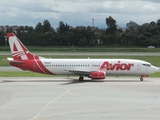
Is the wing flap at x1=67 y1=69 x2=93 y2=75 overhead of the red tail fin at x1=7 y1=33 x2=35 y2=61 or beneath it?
beneath

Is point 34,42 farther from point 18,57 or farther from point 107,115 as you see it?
point 107,115

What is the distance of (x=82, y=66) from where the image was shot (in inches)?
1705

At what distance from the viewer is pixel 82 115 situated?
19.9 meters

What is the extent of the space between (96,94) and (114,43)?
4924 inches

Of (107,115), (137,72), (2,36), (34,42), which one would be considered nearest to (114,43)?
(34,42)

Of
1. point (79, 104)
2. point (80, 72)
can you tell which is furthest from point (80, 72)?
point (79, 104)

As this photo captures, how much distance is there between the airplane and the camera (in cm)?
4275

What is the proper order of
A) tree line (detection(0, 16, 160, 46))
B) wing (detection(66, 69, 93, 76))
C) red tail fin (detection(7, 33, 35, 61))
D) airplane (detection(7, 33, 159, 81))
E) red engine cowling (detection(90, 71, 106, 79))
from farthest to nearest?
tree line (detection(0, 16, 160, 46)) → red tail fin (detection(7, 33, 35, 61)) → airplane (detection(7, 33, 159, 81)) → wing (detection(66, 69, 93, 76)) → red engine cowling (detection(90, 71, 106, 79))

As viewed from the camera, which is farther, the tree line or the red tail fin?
the tree line

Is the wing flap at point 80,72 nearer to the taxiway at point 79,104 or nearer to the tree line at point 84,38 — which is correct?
the taxiway at point 79,104

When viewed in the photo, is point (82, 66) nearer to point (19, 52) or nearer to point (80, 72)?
point (80, 72)

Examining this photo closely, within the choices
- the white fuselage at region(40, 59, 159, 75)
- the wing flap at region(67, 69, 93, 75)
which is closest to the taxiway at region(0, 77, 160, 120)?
the white fuselage at region(40, 59, 159, 75)

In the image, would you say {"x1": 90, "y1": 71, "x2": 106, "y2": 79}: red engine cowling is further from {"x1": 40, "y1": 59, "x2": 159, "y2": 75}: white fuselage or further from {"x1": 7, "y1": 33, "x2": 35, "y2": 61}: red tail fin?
{"x1": 7, "y1": 33, "x2": 35, "y2": 61}: red tail fin

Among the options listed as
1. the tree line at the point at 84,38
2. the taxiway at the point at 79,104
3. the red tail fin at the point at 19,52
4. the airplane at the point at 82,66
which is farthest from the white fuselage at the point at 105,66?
the tree line at the point at 84,38
